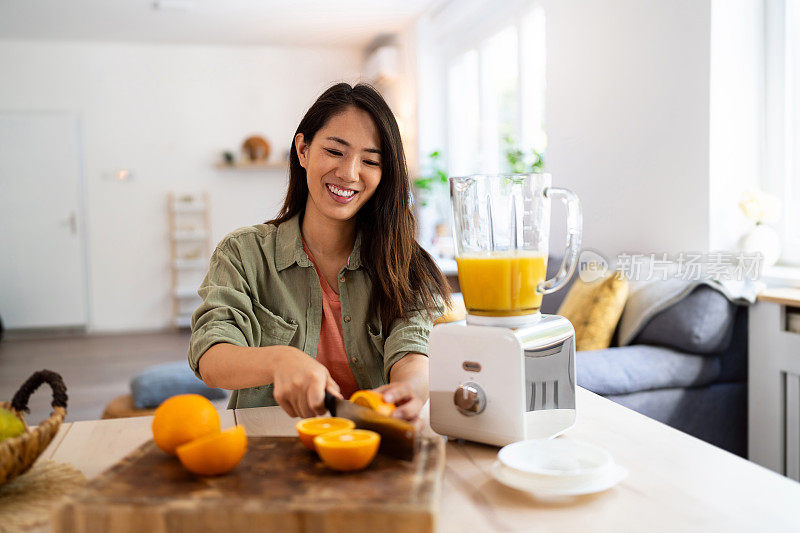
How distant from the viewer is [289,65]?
7.11 meters

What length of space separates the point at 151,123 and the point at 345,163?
19.8ft

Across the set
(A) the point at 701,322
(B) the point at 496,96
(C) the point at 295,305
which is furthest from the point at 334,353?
(B) the point at 496,96

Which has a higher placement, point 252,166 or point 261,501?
point 252,166

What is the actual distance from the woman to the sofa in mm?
1147

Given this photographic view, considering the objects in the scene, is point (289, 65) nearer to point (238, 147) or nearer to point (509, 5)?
point (238, 147)

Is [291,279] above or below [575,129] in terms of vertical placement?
below

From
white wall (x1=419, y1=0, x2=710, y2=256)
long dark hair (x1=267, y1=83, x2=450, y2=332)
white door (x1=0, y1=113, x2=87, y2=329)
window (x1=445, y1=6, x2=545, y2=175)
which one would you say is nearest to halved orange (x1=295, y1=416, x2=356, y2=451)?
long dark hair (x1=267, y1=83, x2=450, y2=332)

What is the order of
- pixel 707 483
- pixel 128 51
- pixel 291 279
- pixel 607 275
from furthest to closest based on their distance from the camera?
pixel 128 51
pixel 607 275
pixel 291 279
pixel 707 483

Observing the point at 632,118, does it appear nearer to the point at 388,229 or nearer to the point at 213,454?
the point at 388,229

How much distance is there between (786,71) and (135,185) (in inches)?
229

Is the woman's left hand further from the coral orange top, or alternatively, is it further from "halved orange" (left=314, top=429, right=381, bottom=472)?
the coral orange top

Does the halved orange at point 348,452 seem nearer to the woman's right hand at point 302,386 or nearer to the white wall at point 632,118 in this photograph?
the woman's right hand at point 302,386

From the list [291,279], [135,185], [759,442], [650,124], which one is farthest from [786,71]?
[135,185]

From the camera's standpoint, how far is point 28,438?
0.80 m
